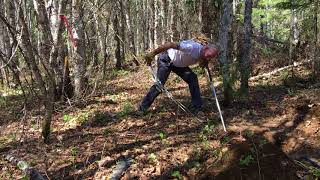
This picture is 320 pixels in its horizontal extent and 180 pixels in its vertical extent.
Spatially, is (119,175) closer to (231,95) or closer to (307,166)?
(307,166)

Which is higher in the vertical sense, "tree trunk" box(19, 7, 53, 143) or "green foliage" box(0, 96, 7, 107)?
"tree trunk" box(19, 7, 53, 143)

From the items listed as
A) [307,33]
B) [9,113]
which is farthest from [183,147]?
[307,33]

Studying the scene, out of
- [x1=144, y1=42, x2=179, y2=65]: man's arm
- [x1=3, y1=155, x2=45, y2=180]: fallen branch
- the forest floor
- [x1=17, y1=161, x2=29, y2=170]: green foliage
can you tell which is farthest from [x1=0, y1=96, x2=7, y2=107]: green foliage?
[x1=144, y1=42, x2=179, y2=65]: man's arm

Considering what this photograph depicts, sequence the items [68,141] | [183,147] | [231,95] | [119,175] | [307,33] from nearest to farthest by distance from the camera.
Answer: [119,175]
[183,147]
[68,141]
[231,95]
[307,33]

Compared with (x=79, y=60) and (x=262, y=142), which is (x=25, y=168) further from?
(x=79, y=60)

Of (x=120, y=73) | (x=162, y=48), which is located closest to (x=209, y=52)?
(x=162, y=48)

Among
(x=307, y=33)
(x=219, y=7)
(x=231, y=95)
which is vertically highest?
(x=219, y=7)

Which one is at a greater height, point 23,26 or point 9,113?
point 23,26

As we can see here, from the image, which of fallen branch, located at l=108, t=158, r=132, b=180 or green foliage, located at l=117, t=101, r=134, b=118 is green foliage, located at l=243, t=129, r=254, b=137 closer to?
fallen branch, located at l=108, t=158, r=132, b=180

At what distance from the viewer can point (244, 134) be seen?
6527 millimetres

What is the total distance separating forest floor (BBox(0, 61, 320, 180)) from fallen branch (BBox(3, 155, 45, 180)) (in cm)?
9

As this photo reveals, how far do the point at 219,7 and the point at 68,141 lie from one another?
339 inches

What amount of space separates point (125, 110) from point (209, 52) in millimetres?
2525

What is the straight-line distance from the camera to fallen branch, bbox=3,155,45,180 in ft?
17.6
